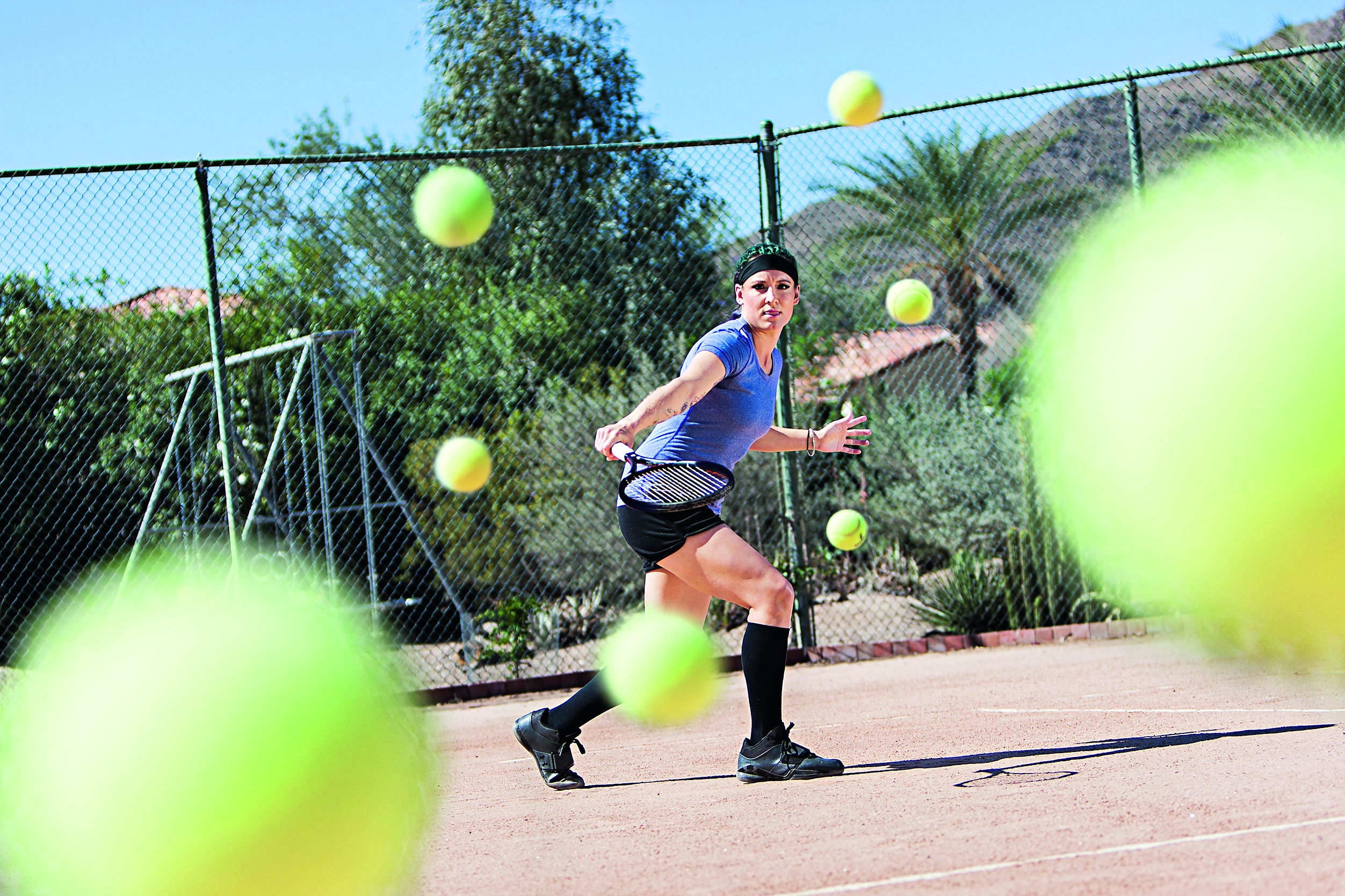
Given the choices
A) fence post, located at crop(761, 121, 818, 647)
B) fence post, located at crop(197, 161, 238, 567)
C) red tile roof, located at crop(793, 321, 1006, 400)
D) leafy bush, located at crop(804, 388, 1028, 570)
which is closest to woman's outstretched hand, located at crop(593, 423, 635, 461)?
fence post, located at crop(197, 161, 238, 567)

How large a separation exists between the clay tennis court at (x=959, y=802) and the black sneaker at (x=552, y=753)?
60mm

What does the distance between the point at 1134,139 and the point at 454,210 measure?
13.2 ft

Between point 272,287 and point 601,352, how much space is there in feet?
10.6

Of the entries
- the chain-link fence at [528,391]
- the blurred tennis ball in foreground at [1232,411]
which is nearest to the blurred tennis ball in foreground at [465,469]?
the chain-link fence at [528,391]

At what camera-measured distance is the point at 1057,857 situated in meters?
2.82

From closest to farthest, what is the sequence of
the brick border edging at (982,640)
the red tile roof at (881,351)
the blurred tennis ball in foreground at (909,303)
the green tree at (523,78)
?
1. the blurred tennis ball in foreground at (909,303)
2. the brick border edging at (982,640)
3. the red tile roof at (881,351)
4. the green tree at (523,78)

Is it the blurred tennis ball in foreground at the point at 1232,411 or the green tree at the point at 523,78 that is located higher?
the green tree at the point at 523,78

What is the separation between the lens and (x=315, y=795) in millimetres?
2182

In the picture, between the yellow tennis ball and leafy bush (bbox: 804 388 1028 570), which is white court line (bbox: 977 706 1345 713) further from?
leafy bush (bbox: 804 388 1028 570)

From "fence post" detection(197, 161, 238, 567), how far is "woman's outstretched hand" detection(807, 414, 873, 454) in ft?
11.9

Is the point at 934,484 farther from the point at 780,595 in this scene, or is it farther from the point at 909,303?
the point at 780,595

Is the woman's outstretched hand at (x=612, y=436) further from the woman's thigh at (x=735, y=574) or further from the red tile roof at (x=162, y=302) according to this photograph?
the red tile roof at (x=162, y=302)

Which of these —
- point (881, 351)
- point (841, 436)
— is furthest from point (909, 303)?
point (881, 351)

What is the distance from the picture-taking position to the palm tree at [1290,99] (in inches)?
304
